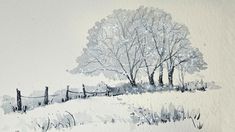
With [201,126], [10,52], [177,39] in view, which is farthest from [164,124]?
[10,52]

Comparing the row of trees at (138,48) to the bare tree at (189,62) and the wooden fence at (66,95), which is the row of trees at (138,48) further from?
the wooden fence at (66,95)

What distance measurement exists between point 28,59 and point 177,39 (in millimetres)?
976

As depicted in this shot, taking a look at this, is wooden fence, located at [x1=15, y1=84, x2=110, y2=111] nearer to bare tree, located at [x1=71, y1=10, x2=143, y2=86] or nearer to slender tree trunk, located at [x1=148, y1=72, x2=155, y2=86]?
bare tree, located at [x1=71, y1=10, x2=143, y2=86]

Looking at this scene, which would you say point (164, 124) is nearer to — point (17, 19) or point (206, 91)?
point (206, 91)

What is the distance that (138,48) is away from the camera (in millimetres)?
2041

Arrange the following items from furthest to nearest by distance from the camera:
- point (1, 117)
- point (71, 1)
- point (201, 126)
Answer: point (201, 126), point (71, 1), point (1, 117)

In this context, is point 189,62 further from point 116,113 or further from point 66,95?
point 66,95

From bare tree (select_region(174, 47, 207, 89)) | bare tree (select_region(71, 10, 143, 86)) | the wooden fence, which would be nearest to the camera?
the wooden fence

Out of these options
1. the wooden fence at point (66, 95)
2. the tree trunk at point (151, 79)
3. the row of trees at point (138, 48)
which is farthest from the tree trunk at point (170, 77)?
the wooden fence at point (66, 95)

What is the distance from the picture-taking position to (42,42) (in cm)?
190

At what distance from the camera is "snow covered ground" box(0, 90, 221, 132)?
185cm

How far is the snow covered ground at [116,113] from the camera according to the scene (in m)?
1.85

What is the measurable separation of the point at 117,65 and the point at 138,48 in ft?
0.59

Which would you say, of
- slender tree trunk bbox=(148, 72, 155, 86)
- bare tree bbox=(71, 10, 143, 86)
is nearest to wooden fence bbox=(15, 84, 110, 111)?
bare tree bbox=(71, 10, 143, 86)
